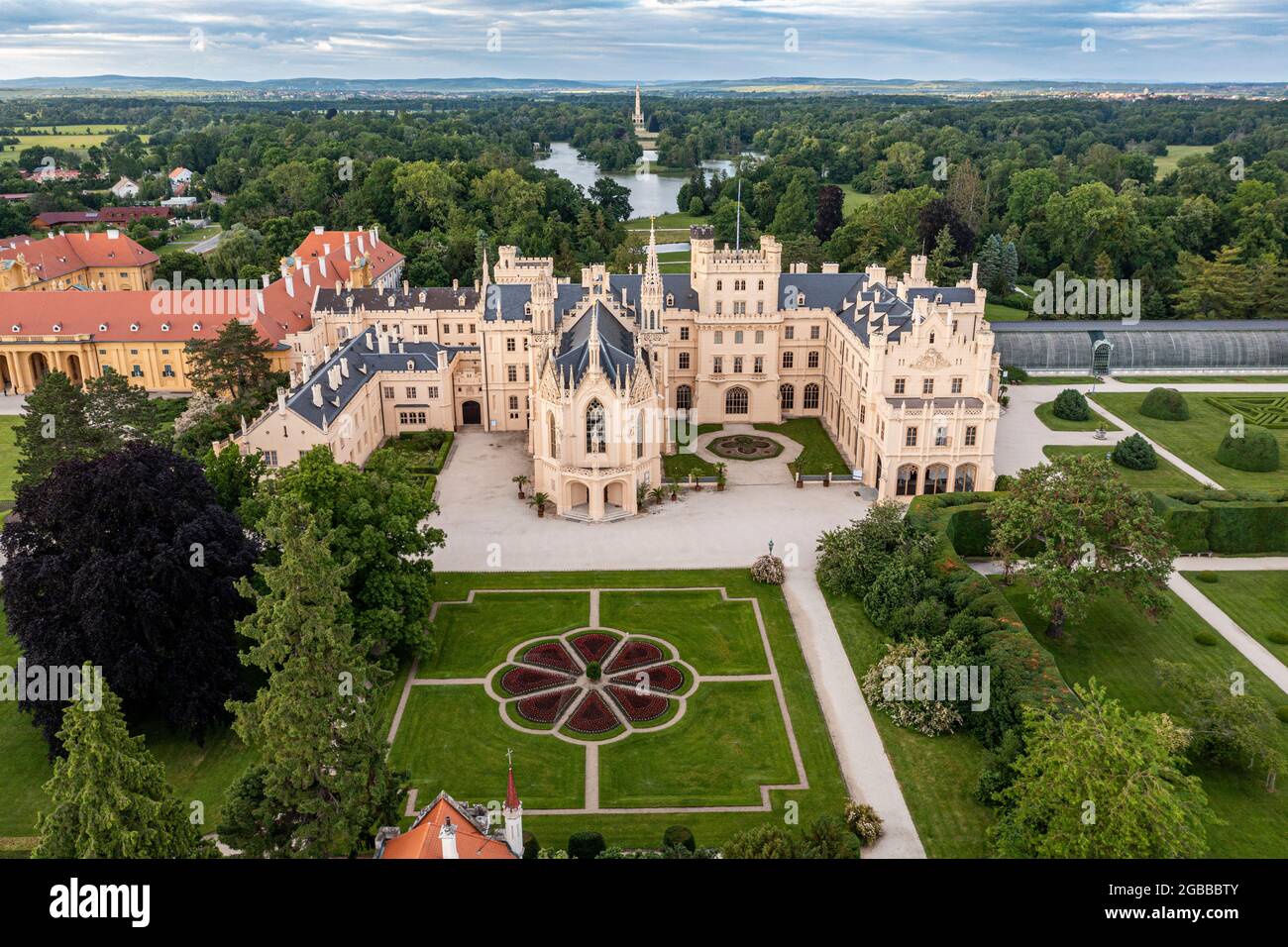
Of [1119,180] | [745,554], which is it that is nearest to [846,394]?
[745,554]

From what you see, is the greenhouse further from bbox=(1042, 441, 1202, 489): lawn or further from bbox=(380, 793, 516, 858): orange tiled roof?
bbox=(380, 793, 516, 858): orange tiled roof

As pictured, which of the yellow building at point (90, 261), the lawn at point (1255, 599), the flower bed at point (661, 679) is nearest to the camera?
the flower bed at point (661, 679)

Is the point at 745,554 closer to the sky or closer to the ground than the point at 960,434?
closer to the ground

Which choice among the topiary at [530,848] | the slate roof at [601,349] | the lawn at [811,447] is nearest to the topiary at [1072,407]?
the lawn at [811,447]

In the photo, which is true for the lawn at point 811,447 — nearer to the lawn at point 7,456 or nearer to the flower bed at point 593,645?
the flower bed at point 593,645

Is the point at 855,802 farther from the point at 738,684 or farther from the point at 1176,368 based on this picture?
the point at 1176,368

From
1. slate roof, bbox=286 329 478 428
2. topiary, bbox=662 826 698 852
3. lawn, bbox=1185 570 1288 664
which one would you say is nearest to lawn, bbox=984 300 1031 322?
lawn, bbox=1185 570 1288 664
